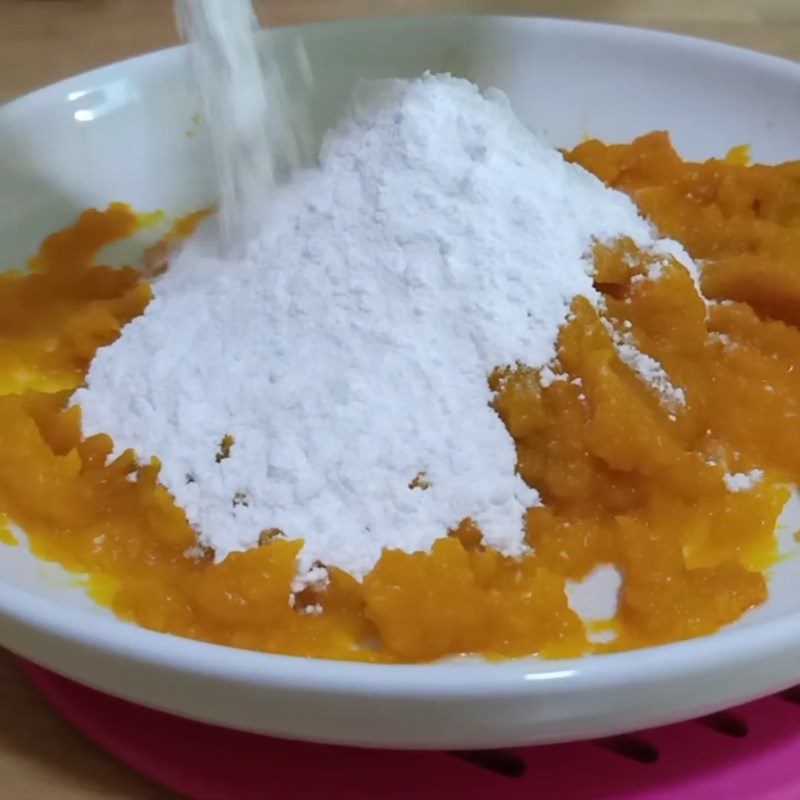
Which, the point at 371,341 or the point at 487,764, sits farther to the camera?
the point at 371,341

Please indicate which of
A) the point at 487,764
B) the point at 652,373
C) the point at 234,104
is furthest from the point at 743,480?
the point at 234,104

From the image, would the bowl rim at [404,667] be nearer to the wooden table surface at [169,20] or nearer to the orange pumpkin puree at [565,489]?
the orange pumpkin puree at [565,489]

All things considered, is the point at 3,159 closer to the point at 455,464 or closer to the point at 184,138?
the point at 184,138

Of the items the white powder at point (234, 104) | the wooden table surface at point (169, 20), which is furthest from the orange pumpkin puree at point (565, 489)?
the wooden table surface at point (169, 20)

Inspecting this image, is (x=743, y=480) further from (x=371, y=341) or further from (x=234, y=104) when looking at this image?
(x=234, y=104)

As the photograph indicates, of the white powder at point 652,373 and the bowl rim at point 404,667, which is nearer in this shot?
the bowl rim at point 404,667

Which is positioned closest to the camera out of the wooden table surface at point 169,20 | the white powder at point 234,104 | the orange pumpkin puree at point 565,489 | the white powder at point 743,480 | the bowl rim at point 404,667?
the bowl rim at point 404,667

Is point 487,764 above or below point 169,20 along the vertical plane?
below
